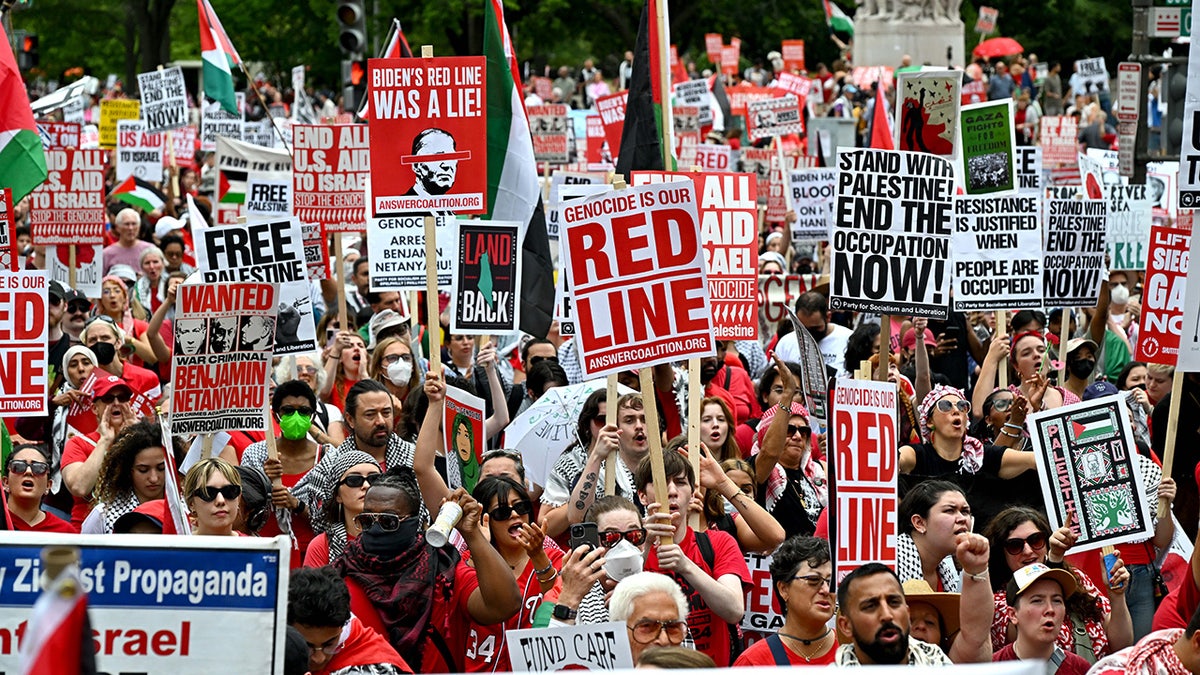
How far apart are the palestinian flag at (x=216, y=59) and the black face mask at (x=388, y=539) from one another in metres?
12.5

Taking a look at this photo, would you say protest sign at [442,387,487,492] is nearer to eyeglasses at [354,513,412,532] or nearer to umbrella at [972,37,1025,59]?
eyeglasses at [354,513,412,532]

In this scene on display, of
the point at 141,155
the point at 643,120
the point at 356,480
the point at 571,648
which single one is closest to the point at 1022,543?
the point at 571,648

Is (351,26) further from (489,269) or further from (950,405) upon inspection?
(950,405)

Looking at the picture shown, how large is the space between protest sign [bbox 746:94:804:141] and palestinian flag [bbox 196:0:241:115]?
317 inches

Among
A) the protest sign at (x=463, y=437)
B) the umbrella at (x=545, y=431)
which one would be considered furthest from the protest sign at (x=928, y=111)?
the protest sign at (x=463, y=437)

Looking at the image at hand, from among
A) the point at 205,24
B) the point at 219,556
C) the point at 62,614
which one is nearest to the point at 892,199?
the point at 219,556

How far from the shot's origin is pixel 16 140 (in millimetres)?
9906

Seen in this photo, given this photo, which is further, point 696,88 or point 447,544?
point 696,88

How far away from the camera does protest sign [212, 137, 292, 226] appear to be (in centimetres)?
1823

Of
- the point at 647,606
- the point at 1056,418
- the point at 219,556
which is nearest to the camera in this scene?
the point at 219,556

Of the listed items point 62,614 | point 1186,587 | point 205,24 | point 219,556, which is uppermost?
point 205,24

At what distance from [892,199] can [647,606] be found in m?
4.32

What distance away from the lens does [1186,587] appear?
23.8ft

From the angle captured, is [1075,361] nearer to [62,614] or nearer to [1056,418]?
[1056,418]
